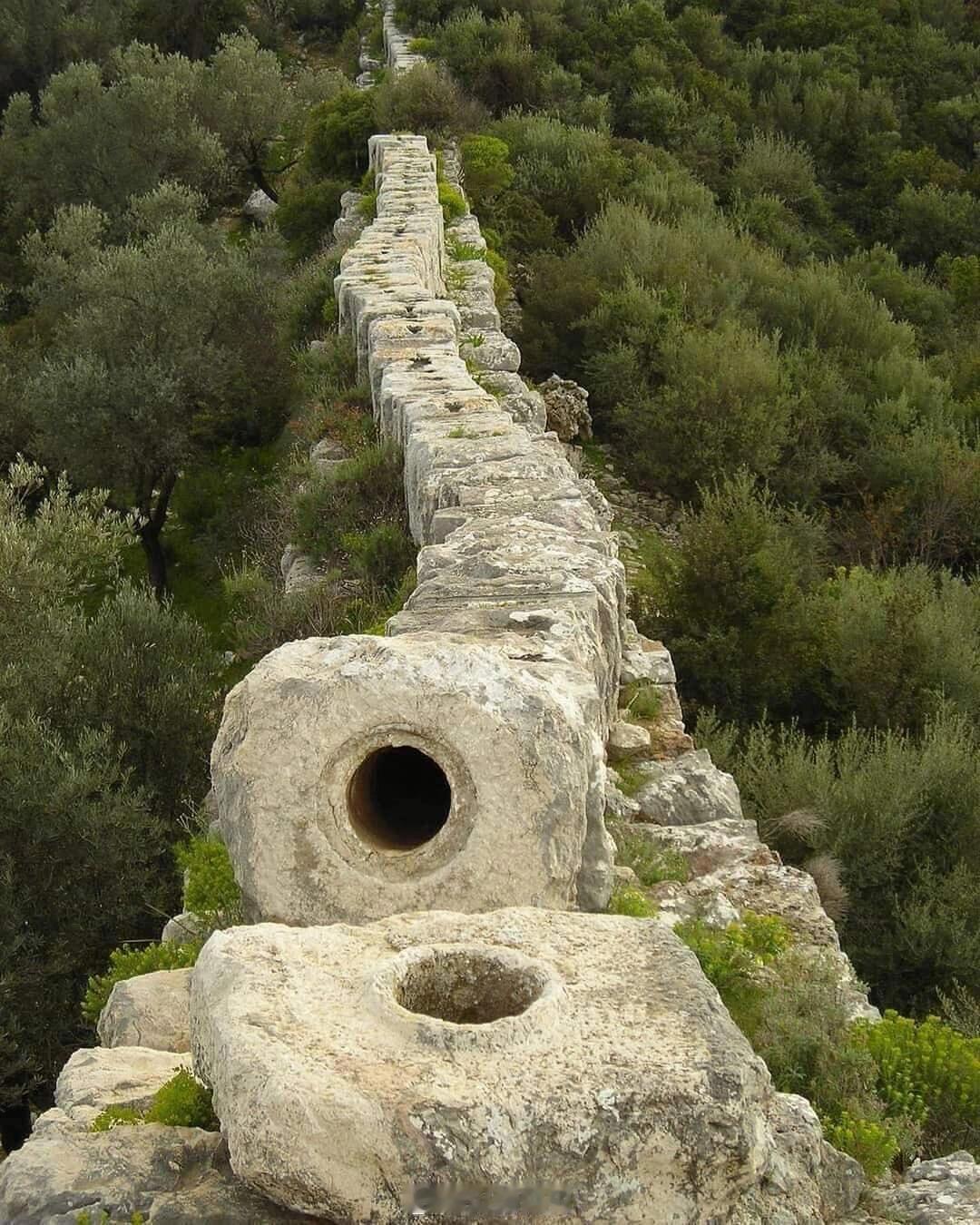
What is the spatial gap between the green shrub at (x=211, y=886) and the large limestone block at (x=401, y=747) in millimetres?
588

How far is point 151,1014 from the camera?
155 inches

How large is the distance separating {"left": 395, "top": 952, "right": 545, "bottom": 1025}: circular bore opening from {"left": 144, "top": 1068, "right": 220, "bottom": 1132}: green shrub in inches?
21.0

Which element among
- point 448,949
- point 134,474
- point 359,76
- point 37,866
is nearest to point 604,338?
point 134,474

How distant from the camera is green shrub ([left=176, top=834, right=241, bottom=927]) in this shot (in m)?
4.47

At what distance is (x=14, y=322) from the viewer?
20.5m

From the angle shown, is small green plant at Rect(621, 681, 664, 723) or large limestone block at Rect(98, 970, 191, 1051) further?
small green plant at Rect(621, 681, 664, 723)

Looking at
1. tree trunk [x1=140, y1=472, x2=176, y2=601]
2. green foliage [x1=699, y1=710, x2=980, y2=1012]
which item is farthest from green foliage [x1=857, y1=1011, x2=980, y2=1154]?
tree trunk [x1=140, y1=472, x2=176, y2=601]

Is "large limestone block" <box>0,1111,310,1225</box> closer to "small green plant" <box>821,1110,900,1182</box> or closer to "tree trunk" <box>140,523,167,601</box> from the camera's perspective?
"small green plant" <box>821,1110,900,1182</box>

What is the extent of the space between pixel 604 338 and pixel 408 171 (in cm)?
376

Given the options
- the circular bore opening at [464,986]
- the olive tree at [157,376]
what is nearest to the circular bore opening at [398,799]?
the circular bore opening at [464,986]

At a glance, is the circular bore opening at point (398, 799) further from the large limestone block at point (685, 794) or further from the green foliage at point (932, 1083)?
the green foliage at point (932, 1083)

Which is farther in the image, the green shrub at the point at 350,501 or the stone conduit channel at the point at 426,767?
the green shrub at the point at 350,501

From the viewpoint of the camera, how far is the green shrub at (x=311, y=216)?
18.8 meters

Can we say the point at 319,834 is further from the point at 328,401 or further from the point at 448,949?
the point at 328,401
